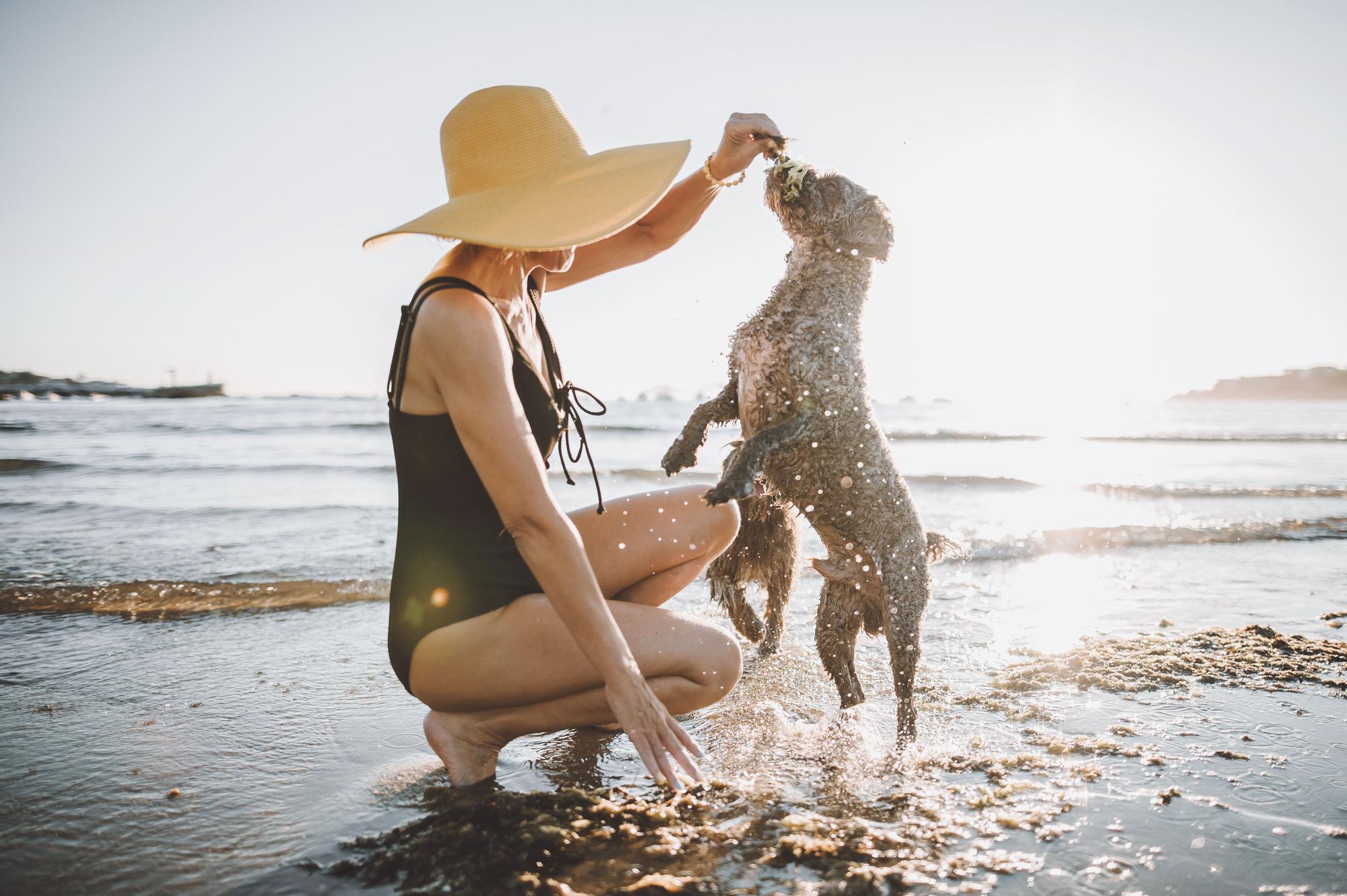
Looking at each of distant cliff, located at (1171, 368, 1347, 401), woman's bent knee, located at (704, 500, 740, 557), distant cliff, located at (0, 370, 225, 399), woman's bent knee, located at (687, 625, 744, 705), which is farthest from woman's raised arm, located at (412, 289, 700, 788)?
distant cliff, located at (1171, 368, 1347, 401)

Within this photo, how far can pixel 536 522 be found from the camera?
2.06m

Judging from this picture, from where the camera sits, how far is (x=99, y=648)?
14.3ft

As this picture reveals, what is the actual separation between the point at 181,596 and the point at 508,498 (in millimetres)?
4644

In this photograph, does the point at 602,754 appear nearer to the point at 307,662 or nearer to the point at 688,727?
the point at 688,727

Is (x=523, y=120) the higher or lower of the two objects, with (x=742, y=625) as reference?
higher

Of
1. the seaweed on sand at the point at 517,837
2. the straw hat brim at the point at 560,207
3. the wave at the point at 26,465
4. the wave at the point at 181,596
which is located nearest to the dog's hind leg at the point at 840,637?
the seaweed on sand at the point at 517,837

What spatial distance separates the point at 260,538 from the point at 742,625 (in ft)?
18.4

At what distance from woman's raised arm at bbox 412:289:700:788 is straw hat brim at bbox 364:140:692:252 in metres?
0.24

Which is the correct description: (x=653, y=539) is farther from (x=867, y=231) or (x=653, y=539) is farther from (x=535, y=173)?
(x=867, y=231)

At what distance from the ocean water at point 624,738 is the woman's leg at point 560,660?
0.27 meters

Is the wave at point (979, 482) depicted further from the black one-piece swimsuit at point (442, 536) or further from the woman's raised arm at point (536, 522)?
the woman's raised arm at point (536, 522)

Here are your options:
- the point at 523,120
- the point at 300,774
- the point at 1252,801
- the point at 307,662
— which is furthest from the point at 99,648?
the point at 1252,801

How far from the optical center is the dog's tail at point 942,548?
148 inches

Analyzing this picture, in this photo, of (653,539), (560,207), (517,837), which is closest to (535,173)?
(560,207)
